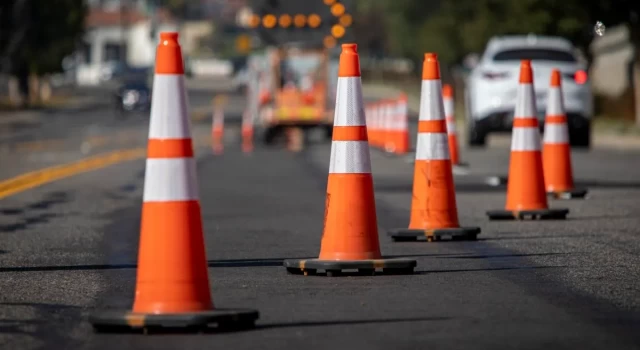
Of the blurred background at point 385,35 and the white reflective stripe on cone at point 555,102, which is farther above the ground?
the blurred background at point 385,35

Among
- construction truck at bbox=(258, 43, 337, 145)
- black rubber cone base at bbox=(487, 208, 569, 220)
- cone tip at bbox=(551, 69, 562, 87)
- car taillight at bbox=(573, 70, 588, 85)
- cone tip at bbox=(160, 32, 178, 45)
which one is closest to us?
cone tip at bbox=(160, 32, 178, 45)

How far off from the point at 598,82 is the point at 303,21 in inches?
1372

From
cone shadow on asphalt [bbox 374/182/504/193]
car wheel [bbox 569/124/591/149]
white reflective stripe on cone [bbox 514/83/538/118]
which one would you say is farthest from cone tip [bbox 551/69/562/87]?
car wheel [bbox 569/124/591/149]

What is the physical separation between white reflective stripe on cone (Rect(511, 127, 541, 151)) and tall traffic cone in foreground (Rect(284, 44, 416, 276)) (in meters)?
3.80

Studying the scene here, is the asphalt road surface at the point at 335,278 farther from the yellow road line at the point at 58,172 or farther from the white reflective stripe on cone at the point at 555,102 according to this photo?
the white reflective stripe on cone at the point at 555,102

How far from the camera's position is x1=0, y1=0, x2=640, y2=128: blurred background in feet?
110

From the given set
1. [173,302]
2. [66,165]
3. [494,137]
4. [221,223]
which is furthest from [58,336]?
[494,137]

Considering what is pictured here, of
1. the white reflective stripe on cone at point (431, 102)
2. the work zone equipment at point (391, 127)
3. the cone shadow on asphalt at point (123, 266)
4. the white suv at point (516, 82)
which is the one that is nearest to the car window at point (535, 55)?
the white suv at point (516, 82)

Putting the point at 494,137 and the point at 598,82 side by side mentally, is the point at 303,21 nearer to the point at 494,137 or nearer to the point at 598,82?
the point at 494,137

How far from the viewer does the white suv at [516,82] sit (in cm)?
2509

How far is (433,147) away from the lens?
1065 centimetres

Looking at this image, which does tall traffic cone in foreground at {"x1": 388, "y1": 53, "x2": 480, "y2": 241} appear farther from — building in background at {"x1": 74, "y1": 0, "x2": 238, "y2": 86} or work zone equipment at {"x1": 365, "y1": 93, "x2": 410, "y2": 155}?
building in background at {"x1": 74, "y1": 0, "x2": 238, "y2": 86}

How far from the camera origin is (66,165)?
2320 cm

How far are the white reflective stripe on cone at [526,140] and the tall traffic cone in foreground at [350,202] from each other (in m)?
3.80
